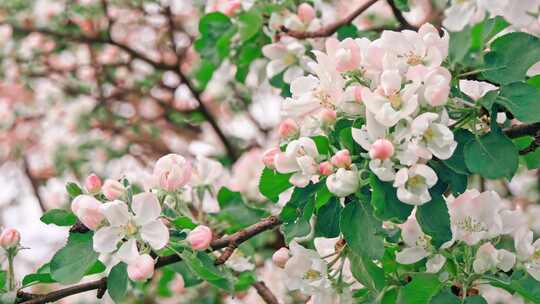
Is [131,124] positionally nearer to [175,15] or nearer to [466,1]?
[175,15]

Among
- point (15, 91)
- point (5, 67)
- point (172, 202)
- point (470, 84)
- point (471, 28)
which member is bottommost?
point (15, 91)

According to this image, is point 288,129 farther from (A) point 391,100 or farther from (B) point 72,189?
(B) point 72,189

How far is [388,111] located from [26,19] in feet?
7.08

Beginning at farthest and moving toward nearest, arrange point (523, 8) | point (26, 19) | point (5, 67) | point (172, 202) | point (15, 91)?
point (15, 91), point (5, 67), point (26, 19), point (172, 202), point (523, 8)

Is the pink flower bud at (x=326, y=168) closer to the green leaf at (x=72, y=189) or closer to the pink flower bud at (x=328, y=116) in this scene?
the pink flower bud at (x=328, y=116)

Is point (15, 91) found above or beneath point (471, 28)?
beneath

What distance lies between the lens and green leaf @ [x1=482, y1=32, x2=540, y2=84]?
0.97 meters

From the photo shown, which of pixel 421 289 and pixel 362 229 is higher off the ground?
pixel 362 229

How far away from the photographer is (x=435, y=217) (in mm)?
962

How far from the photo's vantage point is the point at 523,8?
0.84 m

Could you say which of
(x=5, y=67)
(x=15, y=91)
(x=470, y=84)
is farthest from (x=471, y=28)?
(x=15, y=91)

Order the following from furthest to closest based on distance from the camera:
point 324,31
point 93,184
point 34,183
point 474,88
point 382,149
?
point 34,183
point 324,31
point 93,184
point 474,88
point 382,149

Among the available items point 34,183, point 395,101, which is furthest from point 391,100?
point 34,183

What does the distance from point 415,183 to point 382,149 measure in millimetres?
60
